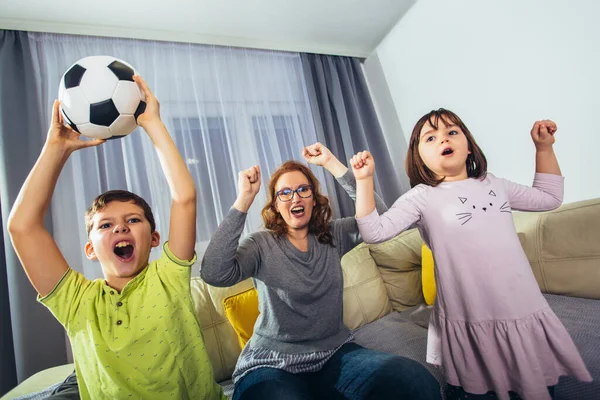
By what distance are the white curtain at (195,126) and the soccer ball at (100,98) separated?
1.04 metres

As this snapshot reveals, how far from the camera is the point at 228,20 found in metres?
2.23

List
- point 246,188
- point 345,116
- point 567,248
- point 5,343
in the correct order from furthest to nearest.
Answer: point 345,116
point 5,343
point 567,248
point 246,188

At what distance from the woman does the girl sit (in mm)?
181

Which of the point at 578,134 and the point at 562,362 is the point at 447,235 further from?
the point at 578,134

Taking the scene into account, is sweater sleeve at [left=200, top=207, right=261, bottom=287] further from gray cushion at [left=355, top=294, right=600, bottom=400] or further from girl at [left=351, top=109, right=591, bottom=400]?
gray cushion at [left=355, top=294, right=600, bottom=400]

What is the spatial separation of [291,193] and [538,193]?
0.82m

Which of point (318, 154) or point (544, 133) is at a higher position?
point (318, 154)

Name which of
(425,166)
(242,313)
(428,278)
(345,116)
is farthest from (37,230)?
(345,116)

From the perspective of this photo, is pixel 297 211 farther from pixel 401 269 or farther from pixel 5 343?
pixel 5 343

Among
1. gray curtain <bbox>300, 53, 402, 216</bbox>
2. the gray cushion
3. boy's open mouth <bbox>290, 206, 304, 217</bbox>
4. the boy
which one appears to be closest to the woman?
boy's open mouth <bbox>290, 206, 304, 217</bbox>

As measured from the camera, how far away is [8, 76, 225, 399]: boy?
0.80 metres

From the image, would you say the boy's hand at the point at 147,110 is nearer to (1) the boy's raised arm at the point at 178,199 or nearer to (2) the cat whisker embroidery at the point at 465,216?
(1) the boy's raised arm at the point at 178,199

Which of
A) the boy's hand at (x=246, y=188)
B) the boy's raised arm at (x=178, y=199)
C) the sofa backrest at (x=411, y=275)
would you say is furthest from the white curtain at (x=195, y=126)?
the boy's raised arm at (x=178, y=199)

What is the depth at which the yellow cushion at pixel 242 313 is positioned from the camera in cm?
140
